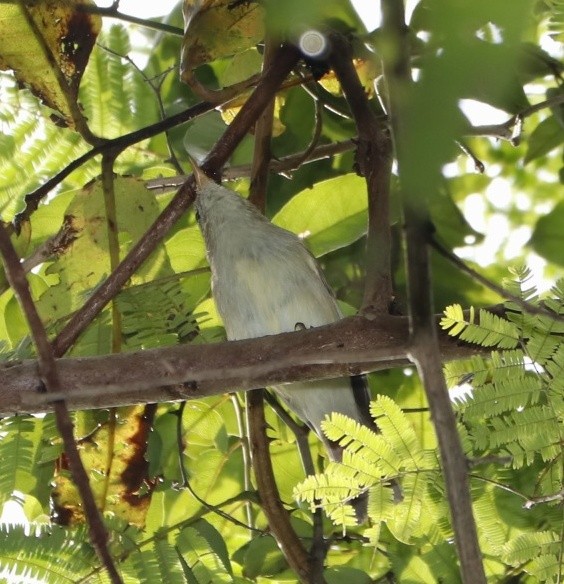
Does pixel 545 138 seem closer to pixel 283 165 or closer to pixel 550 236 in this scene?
pixel 550 236

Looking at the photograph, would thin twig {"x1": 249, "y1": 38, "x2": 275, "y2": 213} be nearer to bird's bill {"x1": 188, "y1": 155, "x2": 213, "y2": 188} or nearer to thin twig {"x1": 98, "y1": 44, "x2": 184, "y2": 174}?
bird's bill {"x1": 188, "y1": 155, "x2": 213, "y2": 188}

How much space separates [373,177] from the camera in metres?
2.37

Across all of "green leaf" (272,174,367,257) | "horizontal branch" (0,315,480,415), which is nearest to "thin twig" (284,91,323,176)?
"green leaf" (272,174,367,257)

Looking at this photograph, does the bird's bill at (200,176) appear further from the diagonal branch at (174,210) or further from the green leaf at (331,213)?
the green leaf at (331,213)

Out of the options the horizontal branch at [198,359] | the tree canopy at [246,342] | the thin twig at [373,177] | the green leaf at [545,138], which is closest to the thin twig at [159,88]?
the tree canopy at [246,342]

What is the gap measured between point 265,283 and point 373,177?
2.69 feet

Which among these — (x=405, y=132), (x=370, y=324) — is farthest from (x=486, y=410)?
(x=405, y=132)

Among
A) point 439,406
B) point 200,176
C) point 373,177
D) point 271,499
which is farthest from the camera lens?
point 200,176

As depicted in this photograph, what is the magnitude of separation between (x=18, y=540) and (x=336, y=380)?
142 cm

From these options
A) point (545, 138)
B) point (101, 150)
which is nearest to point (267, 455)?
point (101, 150)

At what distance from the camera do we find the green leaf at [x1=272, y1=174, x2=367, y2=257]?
2.94 meters

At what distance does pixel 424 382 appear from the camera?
126 centimetres

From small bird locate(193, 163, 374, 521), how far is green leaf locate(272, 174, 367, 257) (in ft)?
0.24

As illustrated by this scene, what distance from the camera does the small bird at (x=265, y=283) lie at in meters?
3.00
